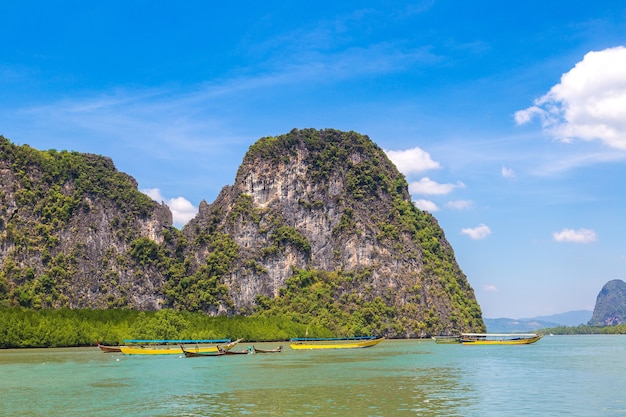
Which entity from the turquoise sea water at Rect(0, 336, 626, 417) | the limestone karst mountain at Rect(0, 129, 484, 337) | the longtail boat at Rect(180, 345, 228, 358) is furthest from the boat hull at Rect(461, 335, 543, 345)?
the longtail boat at Rect(180, 345, 228, 358)

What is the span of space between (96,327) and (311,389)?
250ft

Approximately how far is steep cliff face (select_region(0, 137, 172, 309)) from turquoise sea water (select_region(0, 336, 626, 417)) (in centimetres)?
10439

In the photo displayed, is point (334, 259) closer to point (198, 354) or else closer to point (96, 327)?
point (96, 327)

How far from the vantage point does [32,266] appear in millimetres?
169500

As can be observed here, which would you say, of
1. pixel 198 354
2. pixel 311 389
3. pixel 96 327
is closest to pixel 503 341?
pixel 198 354

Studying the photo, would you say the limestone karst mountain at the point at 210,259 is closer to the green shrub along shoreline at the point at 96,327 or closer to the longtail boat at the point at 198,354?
the green shrub along shoreline at the point at 96,327

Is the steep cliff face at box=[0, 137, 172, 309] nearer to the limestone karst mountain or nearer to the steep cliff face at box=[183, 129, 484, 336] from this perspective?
the limestone karst mountain

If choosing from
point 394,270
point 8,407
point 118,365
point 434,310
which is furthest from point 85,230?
point 8,407

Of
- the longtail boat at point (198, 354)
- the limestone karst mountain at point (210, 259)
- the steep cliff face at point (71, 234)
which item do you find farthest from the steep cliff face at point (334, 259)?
the longtail boat at point (198, 354)

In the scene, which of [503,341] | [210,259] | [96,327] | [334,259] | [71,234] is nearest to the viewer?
[96,327]

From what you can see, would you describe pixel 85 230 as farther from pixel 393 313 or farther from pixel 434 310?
pixel 434 310

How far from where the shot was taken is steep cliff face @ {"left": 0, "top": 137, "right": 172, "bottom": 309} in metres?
168

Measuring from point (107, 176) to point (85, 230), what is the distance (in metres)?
22.4

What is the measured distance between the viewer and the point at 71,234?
180125 millimetres
